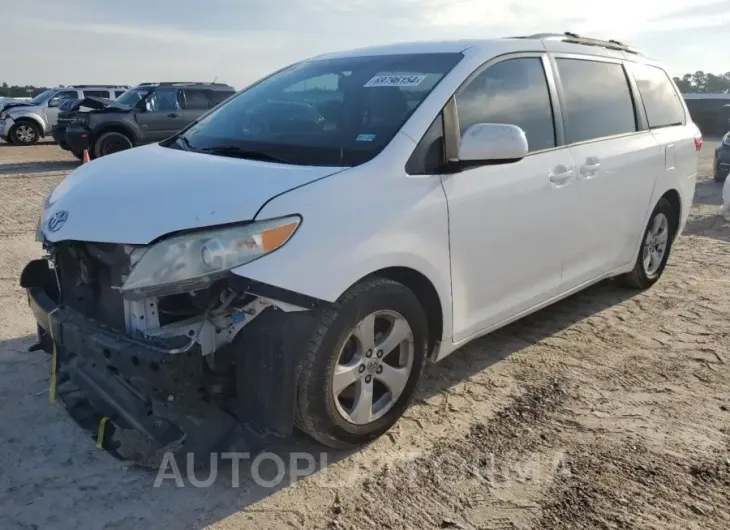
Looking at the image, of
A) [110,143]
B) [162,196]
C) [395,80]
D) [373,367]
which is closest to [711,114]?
[110,143]

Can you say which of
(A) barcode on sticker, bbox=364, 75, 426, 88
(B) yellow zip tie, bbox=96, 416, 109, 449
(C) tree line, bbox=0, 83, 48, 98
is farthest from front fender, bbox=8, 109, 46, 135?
(C) tree line, bbox=0, 83, 48, 98

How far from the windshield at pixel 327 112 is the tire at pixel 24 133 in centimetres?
1797

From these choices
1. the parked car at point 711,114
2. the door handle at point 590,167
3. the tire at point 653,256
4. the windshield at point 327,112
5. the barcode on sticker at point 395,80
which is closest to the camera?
the windshield at point 327,112

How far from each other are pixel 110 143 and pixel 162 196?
40.0 ft

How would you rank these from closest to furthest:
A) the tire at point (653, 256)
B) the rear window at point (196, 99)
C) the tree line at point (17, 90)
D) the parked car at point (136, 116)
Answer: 1. the tire at point (653, 256)
2. the parked car at point (136, 116)
3. the rear window at point (196, 99)
4. the tree line at point (17, 90)

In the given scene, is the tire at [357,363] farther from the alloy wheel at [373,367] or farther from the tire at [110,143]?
the tire at [110,143]

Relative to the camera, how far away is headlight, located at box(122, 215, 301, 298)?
2.59 m

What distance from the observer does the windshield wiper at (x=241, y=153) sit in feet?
10.5

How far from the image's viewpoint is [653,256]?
5.55m

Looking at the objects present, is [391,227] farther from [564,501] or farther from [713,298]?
[713,298]

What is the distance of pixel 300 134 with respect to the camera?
11.2 feet

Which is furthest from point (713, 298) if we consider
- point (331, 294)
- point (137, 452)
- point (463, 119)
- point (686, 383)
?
point (137, 452)

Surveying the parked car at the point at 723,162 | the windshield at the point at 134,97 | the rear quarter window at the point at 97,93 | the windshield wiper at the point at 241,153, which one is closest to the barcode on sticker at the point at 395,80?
the windshield wiper at the point at 241,153

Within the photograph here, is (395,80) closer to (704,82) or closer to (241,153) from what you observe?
(241,153)
